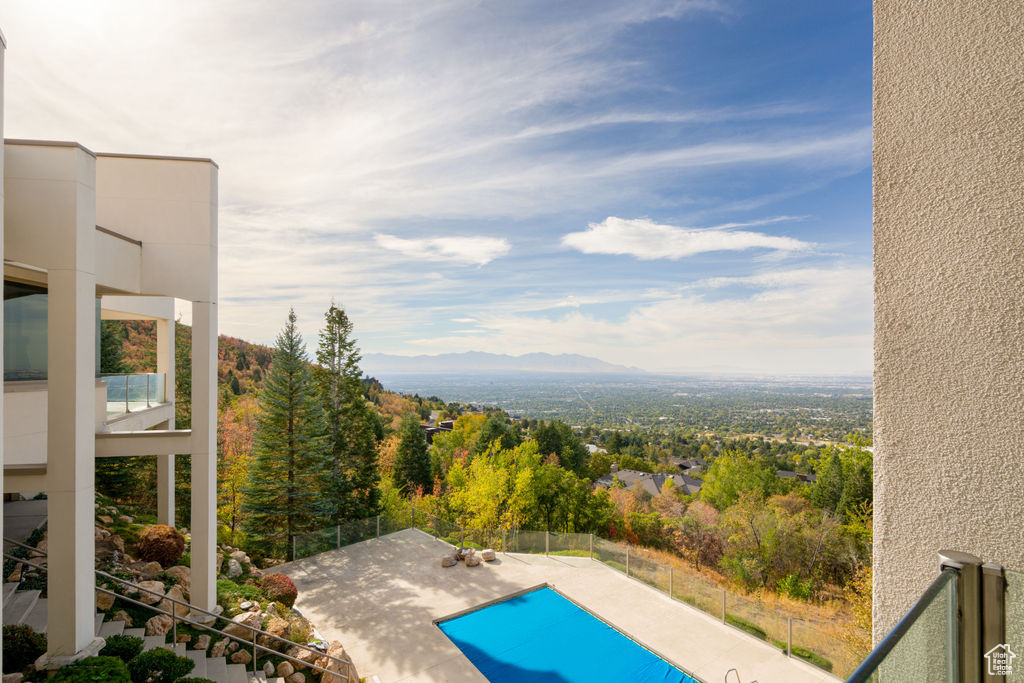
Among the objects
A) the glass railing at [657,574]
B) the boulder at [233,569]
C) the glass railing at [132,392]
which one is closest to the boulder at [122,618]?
the glass railing at [132,392]

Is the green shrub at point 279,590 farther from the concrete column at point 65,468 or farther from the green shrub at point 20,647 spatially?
the concrete column at point 65,468

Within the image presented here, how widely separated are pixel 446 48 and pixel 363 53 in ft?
6.13

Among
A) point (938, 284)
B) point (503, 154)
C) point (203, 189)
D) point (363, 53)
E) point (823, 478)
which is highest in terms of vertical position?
point (503, 154)

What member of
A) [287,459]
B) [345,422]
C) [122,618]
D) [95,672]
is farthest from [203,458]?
[345,422]

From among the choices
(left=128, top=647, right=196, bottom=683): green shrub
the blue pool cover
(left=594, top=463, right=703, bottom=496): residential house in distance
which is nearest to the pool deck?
the blue pool cover

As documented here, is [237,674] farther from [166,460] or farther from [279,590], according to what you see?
[166,460]

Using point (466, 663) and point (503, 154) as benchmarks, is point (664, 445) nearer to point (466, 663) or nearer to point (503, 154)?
point (503, 154)

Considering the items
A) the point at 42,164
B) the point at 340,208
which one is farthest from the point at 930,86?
the point at 340,208

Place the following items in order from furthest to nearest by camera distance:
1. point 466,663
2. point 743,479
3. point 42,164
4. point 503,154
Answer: point 743,479 → point 503,154 → point 466,663 → point 42,164

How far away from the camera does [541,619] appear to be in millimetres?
10898

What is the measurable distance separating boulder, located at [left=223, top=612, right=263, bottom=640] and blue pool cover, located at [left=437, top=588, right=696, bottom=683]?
394cm

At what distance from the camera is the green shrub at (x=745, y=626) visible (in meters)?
9.84

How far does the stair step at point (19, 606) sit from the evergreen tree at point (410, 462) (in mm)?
20329

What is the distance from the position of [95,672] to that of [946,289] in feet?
26.3
